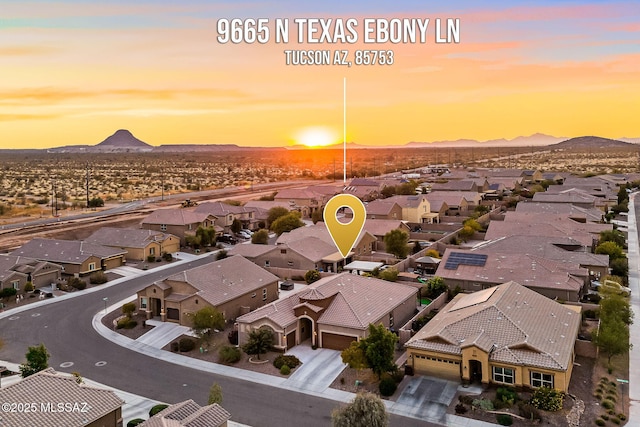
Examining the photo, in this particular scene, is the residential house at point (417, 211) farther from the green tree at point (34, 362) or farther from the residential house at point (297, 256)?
the green tree at point (34, 362)

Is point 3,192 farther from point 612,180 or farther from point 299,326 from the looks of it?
point 612,180

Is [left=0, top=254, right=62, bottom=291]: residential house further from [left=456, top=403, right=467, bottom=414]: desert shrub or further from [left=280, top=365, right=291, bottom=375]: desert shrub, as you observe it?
[left=456, top=403, right=467, bottom=414]: desert shrub

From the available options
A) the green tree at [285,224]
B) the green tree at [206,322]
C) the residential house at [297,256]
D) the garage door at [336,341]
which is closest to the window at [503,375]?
the garage door at [336,341]

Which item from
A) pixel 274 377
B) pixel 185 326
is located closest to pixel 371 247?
pixel 185 326

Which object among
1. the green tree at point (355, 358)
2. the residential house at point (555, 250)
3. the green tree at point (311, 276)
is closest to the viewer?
the green tree at point (355, 358)

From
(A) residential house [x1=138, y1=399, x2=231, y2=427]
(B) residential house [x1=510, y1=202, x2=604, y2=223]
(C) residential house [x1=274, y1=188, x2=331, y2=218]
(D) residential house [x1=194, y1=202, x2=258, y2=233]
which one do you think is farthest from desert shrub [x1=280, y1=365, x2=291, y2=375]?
Result: (C) residential house [x1=274, y1=188, x2=331, y2=218]

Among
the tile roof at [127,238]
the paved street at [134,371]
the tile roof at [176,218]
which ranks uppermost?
the tile roof at [176,218]

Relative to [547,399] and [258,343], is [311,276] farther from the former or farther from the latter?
[547,399]
